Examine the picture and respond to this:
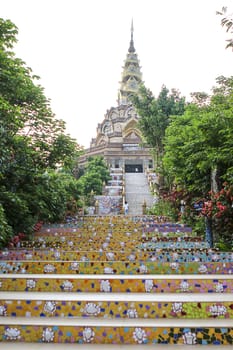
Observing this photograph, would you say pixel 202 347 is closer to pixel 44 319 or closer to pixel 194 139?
pixel 44 319

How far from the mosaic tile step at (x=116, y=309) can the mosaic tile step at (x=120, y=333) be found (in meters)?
0.18

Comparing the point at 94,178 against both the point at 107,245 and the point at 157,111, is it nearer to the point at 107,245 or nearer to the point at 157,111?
the point at 157,111

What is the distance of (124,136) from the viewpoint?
37.6 meters

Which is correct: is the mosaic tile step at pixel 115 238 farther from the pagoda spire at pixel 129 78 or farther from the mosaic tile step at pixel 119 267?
the pagoda spire at pixel 129 78

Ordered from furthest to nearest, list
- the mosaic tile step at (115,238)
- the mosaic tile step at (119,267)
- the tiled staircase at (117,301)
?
the mosaic tile step at (115,238), the mosaic tile step at (119,267), the tiled staircase at (117,301)

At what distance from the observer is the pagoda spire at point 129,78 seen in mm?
45594

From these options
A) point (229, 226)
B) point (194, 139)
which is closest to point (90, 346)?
point (229, 226)

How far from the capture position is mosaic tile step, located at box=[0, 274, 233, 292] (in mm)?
3568

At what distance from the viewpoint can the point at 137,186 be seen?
23250 millimetres

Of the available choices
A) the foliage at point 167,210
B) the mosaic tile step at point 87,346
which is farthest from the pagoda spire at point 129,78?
the mosaic tile step at point 87,346

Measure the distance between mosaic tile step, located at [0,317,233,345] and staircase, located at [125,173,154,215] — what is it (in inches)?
534

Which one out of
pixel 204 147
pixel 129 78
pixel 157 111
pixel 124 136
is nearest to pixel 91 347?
pixel 204 147

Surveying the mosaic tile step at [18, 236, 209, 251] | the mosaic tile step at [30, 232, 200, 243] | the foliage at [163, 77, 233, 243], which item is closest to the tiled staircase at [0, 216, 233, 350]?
the mosaic tile step at [18, 236, 209, 251]

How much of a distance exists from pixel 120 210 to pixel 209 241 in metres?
11.3
